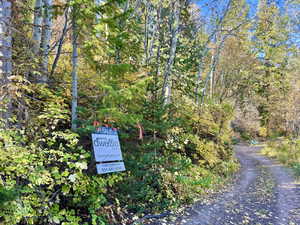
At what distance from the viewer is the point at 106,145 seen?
3.15 m

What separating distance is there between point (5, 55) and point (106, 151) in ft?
5.99

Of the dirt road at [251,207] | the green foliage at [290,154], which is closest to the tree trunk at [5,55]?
the dirt road at [251,207]

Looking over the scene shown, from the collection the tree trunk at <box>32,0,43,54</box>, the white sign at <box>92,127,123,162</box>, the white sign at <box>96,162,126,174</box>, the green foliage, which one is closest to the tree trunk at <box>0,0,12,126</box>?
the tree trunk at <box>32,0,43,54</box>

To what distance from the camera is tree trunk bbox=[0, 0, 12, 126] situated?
105 inches

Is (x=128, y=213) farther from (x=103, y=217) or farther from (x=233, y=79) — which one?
(x=233, y=79)

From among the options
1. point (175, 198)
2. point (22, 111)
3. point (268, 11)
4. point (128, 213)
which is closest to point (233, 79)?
point (268, 11)

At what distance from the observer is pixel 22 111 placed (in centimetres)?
294

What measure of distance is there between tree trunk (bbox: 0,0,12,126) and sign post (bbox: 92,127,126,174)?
113 cm

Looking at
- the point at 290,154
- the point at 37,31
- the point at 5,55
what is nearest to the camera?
the point at 5,55

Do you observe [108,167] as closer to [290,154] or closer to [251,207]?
[251,207]

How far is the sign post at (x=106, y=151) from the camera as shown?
9.80ft

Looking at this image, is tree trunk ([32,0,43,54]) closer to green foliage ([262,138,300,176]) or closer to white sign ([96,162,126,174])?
white sign ([96,162,126,174])

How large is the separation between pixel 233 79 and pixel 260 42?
2.39 m

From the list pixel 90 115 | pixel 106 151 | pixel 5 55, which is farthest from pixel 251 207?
pixel 5 55
